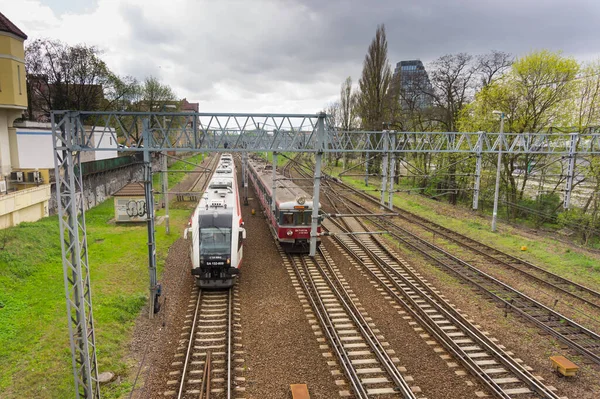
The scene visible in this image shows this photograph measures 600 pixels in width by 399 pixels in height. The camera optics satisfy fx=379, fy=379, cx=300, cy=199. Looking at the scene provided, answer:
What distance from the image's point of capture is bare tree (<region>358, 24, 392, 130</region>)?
41781 millimetres

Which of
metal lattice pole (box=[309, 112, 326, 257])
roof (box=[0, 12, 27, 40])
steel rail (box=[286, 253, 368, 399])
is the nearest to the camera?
steel rail (box=[286, 253, 368, 399])

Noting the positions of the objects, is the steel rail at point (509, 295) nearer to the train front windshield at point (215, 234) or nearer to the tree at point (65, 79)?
the train front windshield at point (215, 234)

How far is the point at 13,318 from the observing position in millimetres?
11422

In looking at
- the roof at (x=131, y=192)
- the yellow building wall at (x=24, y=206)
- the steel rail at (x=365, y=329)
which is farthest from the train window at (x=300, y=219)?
the yellow building wall at (x=24, y=206)

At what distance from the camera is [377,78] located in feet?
138

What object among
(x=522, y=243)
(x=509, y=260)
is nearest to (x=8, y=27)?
(x=509, y=260)

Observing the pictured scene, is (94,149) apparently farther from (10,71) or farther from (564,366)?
(10,71)

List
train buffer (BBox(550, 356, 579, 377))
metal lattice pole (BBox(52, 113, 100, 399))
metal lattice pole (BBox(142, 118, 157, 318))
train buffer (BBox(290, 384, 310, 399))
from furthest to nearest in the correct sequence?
metal lattice pole (BBox(142, 118, 157, 318))
train buffer (BBox(550, 356, 579, 377))
train buffer (BBox(290, 384, 310, 399))
metal lattice pole (BBox(52, 113, 100, 399))

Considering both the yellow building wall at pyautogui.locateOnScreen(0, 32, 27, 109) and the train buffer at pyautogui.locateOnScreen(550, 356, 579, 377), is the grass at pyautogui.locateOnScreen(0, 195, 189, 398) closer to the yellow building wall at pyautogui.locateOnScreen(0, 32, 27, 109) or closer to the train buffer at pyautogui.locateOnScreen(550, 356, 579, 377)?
the yellow building wall at pyautogui.locateOnScreen(0, 32, 27, 109)

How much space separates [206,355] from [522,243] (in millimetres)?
18295

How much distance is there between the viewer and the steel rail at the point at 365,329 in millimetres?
8438

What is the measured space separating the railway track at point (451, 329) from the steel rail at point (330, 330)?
8.77 ft

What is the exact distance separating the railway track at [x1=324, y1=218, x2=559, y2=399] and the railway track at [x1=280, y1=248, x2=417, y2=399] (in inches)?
65.8

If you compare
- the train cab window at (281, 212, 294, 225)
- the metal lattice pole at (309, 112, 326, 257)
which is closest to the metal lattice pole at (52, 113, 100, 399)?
the metal lattice pole at (309, 112, 326, 257)
